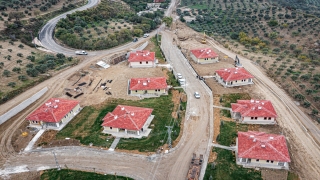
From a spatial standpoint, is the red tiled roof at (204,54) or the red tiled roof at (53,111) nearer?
the red tiled roof at (53,111)

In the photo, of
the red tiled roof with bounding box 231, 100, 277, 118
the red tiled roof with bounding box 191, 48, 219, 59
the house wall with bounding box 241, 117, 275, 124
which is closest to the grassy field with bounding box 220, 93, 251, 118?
the red tiled roof with bounding box 231, 100, 277, 118

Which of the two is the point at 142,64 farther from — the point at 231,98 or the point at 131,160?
the point at 131,160

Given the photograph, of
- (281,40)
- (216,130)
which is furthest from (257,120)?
(281,40)

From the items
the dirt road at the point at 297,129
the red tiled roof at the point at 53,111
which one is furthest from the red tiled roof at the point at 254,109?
the red tiled roof at the point at 53,111

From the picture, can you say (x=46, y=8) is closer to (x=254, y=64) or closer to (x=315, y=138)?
(x=254, y=64)

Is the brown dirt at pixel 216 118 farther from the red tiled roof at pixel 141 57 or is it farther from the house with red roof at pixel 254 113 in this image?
the red tiled roof at pixel 141 57
